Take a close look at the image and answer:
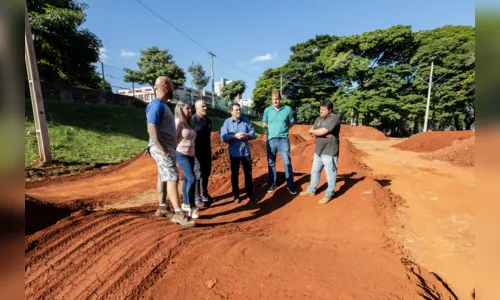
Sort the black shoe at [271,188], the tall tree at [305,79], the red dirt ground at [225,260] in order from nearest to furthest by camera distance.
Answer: the red dirt ground at [225,260], the black shoe at [271,188], the tall tree at [305,79]

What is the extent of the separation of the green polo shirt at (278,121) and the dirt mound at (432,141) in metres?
11.9

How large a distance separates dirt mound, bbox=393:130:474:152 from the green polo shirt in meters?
11.9

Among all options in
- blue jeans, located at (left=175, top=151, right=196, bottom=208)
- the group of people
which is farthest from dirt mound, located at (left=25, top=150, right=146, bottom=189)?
blue jeans, located at (left=175, top=151, right=196, bottom=208)

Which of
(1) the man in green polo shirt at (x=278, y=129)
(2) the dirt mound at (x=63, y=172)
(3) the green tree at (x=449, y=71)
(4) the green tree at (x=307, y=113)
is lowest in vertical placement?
(2) the dirt mound at (x=63, y=172)

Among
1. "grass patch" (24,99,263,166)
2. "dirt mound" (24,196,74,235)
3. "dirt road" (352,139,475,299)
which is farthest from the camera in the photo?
"grass patch" (24,99,263,166)

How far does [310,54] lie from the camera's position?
3050cm

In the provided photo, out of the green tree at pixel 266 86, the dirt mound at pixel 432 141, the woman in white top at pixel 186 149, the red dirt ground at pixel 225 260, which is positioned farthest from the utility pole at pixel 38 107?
the green tree at pixel 266 86

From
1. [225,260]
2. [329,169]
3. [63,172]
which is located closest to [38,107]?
[63,172]

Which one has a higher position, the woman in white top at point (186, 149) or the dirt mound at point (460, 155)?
the woman in white top at point (186, 149)

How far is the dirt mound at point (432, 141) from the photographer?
13.4 metres

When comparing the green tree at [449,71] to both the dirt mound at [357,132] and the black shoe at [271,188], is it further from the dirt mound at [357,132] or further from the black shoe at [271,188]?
the black shoe at [271,188]

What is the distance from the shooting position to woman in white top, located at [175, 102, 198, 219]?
3.56 meters

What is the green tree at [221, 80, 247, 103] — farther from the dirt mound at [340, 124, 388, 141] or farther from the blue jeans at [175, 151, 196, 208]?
the blue jeans at [175, 151, 196, 208]
